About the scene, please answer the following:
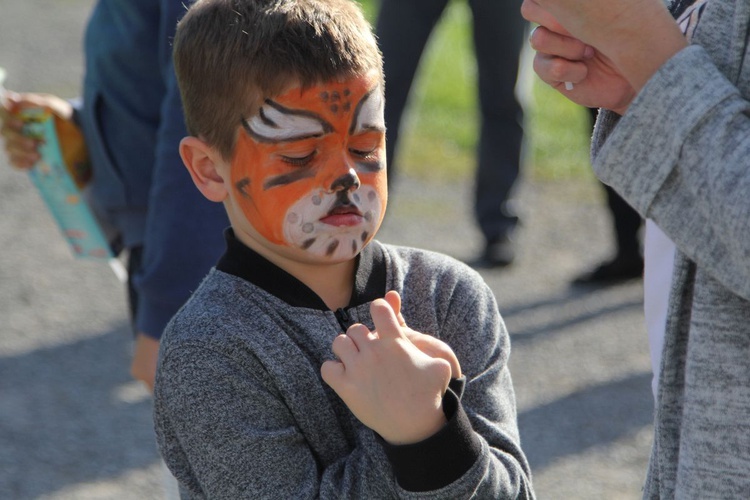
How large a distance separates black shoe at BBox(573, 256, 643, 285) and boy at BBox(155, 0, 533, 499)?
11.0 feet

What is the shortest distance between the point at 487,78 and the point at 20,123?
3.07 m

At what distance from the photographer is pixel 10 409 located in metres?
4.06

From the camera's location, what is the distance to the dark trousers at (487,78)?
194 inches

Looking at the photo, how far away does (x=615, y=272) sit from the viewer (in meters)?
5.07

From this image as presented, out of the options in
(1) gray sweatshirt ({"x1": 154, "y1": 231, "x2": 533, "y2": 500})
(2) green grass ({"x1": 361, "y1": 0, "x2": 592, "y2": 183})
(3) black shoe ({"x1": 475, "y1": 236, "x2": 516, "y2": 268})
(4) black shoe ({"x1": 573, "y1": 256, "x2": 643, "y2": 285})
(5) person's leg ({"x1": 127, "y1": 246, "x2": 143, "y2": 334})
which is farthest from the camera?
(2) green grass ({"x1": 361, "y1": 0, "x2": 592, "y2": 183})

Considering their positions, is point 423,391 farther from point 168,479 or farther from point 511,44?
point 511,44

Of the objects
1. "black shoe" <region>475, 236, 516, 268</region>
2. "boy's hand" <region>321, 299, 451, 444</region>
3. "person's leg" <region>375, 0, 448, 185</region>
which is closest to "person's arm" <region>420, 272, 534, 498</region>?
"boy's hand" <region>321, 299, 451, 444</region>

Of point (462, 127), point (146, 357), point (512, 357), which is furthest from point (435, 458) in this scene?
point (462, 127)

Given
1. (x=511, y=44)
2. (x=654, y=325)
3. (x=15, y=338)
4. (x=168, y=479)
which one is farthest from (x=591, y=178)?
(x=654, y=325)

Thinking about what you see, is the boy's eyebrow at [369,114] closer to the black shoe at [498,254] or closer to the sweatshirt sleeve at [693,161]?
the sweatshirt sleeve at [693,161]

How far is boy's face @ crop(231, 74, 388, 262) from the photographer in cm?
169

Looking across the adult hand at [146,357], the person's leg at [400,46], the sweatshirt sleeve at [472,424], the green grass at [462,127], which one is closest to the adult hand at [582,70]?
the sweatshirt sleeve at [472,424]

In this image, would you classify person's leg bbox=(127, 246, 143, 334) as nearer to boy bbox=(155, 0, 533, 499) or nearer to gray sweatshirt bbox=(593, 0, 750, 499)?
boy bbox=(155, 0, 533, 499)

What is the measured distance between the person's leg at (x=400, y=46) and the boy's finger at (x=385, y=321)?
11.3ft
